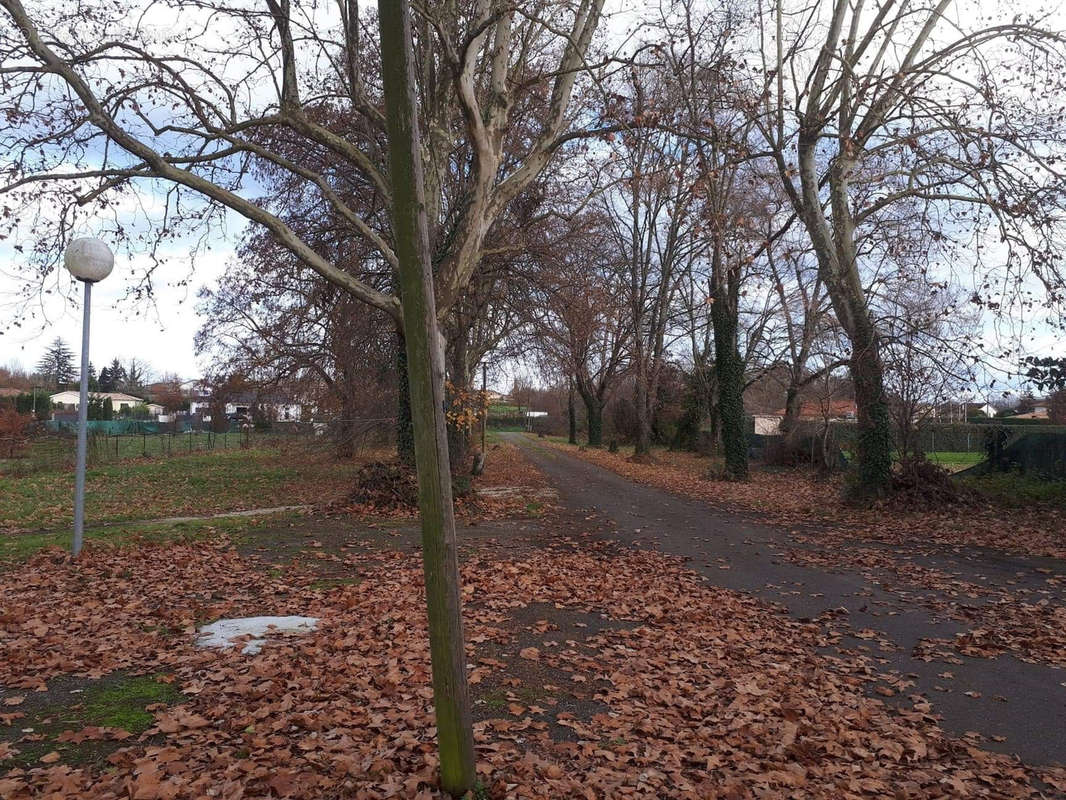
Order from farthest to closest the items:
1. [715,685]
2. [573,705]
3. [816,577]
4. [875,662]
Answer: [816,577] → [875,662] → [715,685] → [573,705]

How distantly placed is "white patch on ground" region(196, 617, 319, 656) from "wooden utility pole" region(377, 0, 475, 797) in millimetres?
2667

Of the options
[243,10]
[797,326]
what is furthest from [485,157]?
[797,326]

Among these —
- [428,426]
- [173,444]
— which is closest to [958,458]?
[428,426]

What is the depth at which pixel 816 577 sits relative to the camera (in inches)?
345

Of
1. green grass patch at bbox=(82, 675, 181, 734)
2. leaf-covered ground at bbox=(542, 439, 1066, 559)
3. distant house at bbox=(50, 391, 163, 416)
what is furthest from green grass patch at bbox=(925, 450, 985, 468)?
distant house at bbox=(50, 391, 163, 416)

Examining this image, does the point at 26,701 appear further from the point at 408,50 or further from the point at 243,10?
the point at 243,10

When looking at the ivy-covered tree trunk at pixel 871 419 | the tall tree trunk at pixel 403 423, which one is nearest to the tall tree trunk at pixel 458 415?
the tall tree trunk at pixel 403 423

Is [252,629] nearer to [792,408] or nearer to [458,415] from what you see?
[458,415]

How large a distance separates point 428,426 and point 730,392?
20016 mm

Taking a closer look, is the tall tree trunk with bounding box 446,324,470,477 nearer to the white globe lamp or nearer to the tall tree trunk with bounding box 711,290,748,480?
the white globe lamp

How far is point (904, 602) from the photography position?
7.58 meters

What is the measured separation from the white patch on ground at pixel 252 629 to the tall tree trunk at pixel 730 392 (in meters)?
17.7

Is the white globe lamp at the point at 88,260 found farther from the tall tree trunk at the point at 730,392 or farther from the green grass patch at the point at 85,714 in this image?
the tall tree trunk at the point at 730,392

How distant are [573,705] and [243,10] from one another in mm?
10793
